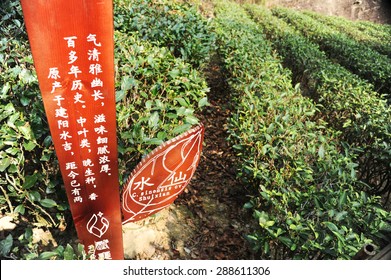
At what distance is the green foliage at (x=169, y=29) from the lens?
16.0ft

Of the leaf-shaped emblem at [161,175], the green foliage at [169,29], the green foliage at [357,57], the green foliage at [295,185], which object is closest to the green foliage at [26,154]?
the leaf-shaped emblem at [161,175]

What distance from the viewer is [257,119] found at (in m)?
3.26

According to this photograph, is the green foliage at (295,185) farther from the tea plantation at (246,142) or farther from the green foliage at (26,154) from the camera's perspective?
the green foliage at (26,154)

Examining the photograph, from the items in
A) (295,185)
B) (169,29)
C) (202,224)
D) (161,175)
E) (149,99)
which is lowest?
(202,224)

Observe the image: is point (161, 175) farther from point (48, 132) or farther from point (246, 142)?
point (246, 142)

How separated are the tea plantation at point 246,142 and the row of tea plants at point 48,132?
0.01 meters

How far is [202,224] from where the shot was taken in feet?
11.0

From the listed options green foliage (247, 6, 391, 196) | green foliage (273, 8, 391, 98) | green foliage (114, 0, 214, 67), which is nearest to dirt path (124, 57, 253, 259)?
green foliage (247, 6, 391, 196)

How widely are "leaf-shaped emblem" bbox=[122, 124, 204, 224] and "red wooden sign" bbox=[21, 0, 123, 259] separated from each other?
0.15m

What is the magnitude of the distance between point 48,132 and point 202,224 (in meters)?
1.94

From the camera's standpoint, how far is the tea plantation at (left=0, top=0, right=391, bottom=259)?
219 cm

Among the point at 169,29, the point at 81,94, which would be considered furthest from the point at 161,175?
the point at 169,29

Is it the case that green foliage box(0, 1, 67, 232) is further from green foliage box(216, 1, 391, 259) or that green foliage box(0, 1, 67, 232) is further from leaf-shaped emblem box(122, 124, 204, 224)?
green foliage box(216, 1, 391, 259)
